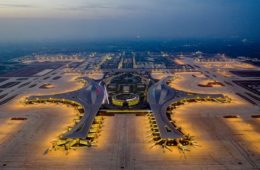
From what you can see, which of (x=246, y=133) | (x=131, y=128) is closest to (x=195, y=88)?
(x=246, y=133)

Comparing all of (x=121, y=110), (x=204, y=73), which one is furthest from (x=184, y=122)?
(x=204, y=73)

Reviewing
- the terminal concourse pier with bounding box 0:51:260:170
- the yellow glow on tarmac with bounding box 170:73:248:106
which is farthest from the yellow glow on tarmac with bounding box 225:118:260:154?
the yellow glow on tarmac with bounding box 170:73:248:106

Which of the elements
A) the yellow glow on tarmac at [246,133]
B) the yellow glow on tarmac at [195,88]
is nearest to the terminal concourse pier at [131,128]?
the yellow glow on tarmac at [246,133]

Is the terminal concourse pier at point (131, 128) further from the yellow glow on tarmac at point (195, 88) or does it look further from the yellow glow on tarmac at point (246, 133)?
the yellow glow on tarmac at point (195, 88)

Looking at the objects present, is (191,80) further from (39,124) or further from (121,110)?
(39,124)

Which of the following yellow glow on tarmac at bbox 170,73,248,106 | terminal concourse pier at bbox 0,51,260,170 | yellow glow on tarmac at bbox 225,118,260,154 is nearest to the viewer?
terminal concourse pier at bbox 0,51,260,170

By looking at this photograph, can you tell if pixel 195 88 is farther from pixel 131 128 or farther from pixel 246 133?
pixel 131 128

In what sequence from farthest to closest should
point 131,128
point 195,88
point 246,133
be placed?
point 195,88 < point 131,128 < point 246,133

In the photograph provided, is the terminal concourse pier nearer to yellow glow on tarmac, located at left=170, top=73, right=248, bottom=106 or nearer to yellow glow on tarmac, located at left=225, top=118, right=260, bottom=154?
yellow glow on tarmac, located at left=225, top=118, right=260, bottom=154

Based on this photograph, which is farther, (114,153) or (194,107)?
(194,107)
